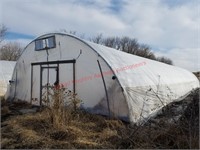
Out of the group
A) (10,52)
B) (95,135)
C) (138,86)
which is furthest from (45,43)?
(10,52)

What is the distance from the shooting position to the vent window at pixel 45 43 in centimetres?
954

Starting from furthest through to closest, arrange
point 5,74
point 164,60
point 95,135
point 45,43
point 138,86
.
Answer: point 164,60
point 5,74
point 45,43
point 138,86
point 95,135

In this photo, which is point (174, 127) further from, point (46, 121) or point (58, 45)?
point (58, 45)

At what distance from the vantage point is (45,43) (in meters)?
9.85

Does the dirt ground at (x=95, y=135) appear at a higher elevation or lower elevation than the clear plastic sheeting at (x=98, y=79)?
lower

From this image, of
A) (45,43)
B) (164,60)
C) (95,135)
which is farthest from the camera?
(164,60)

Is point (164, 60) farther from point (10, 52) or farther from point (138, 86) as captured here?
point (138, 86)

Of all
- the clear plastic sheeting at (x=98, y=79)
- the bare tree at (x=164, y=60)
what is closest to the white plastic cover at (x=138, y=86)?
the clear plastic sheeting at (x=98, y=79)

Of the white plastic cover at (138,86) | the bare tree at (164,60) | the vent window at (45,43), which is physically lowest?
the white plastic cover at (138,86)

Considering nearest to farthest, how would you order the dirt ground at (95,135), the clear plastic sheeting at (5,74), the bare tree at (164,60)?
1. the dirt ground at (95,135)
2. the clear plastic sheeting at (5,74)
3. the bare tree at (164,60)

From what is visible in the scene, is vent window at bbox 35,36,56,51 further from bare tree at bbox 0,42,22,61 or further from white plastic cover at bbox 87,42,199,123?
bare tree at bbox 0,42,22,61

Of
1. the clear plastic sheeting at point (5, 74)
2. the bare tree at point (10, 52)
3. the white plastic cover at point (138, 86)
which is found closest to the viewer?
the white plastic cover at point (138, 86)

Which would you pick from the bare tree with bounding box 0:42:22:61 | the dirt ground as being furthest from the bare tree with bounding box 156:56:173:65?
the dirt ground

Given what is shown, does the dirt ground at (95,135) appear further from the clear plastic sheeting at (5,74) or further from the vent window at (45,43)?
the clear plastic sheeting at (5,74)
